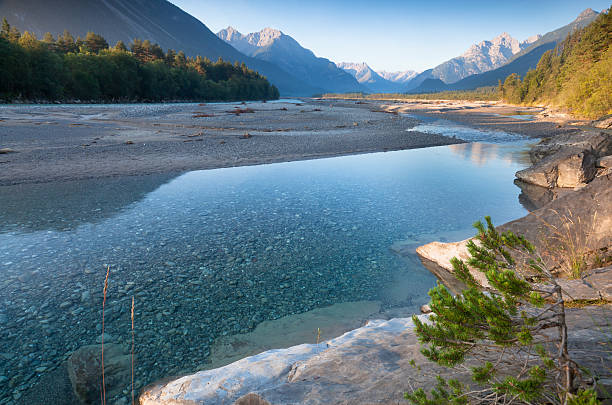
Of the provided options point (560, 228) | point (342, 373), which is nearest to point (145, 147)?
point (342, 373)

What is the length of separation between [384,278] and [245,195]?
766 cm

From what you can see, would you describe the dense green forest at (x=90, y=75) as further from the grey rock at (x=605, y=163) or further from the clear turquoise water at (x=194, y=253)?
the grey rock at (x=605, y=163)

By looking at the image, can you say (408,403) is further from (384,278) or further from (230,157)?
(230,157)

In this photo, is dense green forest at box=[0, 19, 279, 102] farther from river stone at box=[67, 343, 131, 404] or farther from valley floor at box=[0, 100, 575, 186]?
river stone at box=[67, 343, 131, 404]

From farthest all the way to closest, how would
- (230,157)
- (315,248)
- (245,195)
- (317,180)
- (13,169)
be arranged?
(230,157) → (317,180) → (13,169) → (245,195) → (315,248)

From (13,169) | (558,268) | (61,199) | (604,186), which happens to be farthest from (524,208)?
(13,169)

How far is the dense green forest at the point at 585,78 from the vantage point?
1786 inches

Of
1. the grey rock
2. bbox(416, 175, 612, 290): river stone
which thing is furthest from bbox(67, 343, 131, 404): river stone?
the grey rock

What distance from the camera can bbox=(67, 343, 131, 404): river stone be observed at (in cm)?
427

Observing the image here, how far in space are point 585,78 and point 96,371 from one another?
73.1 metres

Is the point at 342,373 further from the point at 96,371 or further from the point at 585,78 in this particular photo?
the point at 585,78

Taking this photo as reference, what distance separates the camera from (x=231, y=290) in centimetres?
670

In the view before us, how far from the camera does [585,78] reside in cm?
5272

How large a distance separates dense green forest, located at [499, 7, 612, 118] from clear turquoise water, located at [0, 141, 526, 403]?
4595 centimetres
